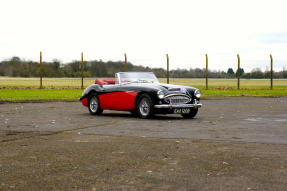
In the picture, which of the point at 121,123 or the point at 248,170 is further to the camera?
the point at 121,123

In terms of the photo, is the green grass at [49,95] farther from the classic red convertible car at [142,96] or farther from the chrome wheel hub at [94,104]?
the classic red convertible car at [142,96]

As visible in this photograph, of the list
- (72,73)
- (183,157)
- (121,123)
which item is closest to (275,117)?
(121,123)

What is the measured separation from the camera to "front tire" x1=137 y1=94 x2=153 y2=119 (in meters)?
12.6

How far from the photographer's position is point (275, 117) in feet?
42.5

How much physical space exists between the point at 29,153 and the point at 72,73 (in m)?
29.5

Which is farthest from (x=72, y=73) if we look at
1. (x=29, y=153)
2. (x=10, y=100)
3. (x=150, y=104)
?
(x=29, y=153)

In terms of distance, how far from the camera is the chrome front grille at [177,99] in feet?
41.2

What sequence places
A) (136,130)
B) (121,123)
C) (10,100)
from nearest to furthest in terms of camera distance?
1. (136,130)
2. (121,123)
3. (10,100)

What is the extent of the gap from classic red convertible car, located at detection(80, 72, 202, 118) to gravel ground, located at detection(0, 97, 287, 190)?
72.2 inches

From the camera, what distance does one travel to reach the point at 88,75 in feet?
103

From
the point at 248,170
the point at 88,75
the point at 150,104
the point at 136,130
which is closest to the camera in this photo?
the point at 248,170

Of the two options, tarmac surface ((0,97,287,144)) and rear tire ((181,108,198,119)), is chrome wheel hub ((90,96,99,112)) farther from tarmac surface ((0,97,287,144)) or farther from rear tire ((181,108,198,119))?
rear tire ((181,108,198,119))

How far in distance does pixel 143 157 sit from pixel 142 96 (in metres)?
6.47

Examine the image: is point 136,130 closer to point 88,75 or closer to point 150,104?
point 150,104
